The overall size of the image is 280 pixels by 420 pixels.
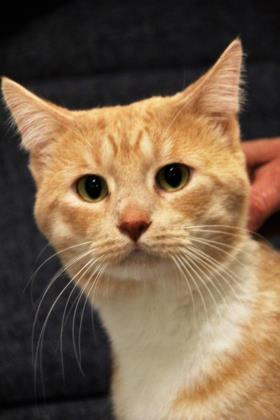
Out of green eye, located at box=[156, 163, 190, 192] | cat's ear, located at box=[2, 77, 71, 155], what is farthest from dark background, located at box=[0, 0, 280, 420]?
green eye, located at box=[156, 163, 190, 192]

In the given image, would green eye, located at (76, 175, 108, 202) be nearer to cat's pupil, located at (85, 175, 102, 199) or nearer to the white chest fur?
cat's pupil, located at (85, 175, 102, 199)

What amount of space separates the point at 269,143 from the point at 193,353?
73 centimetres

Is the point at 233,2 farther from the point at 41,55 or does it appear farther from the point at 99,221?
the point at 99,221

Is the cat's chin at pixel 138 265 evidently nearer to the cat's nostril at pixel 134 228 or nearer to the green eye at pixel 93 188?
the cat's nostril at pixel 134 228

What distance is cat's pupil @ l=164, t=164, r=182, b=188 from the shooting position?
1047mm

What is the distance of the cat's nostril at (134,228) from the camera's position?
94cm

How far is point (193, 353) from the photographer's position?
1.07 metres

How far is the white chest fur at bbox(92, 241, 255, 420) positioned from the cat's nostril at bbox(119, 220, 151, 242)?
0.40 feet

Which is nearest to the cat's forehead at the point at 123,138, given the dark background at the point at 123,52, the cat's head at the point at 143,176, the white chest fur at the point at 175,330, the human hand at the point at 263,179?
the cat's head at the point at 143,176

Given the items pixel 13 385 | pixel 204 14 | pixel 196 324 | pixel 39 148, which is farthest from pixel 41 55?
pixel 196 324

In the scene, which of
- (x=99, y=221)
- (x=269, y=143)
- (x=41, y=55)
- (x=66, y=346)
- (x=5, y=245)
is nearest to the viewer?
(x=99, y=221)

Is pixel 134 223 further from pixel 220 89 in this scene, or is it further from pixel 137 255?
pixel 220 89

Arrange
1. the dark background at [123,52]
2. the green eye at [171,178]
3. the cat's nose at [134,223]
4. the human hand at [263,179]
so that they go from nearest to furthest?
1. the cat's nose at [134,223]
2. the green eye at [171,178]
3. the human hand at [263,179]
4. the dark background at [123,52]

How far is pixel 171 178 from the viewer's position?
1.05 m
